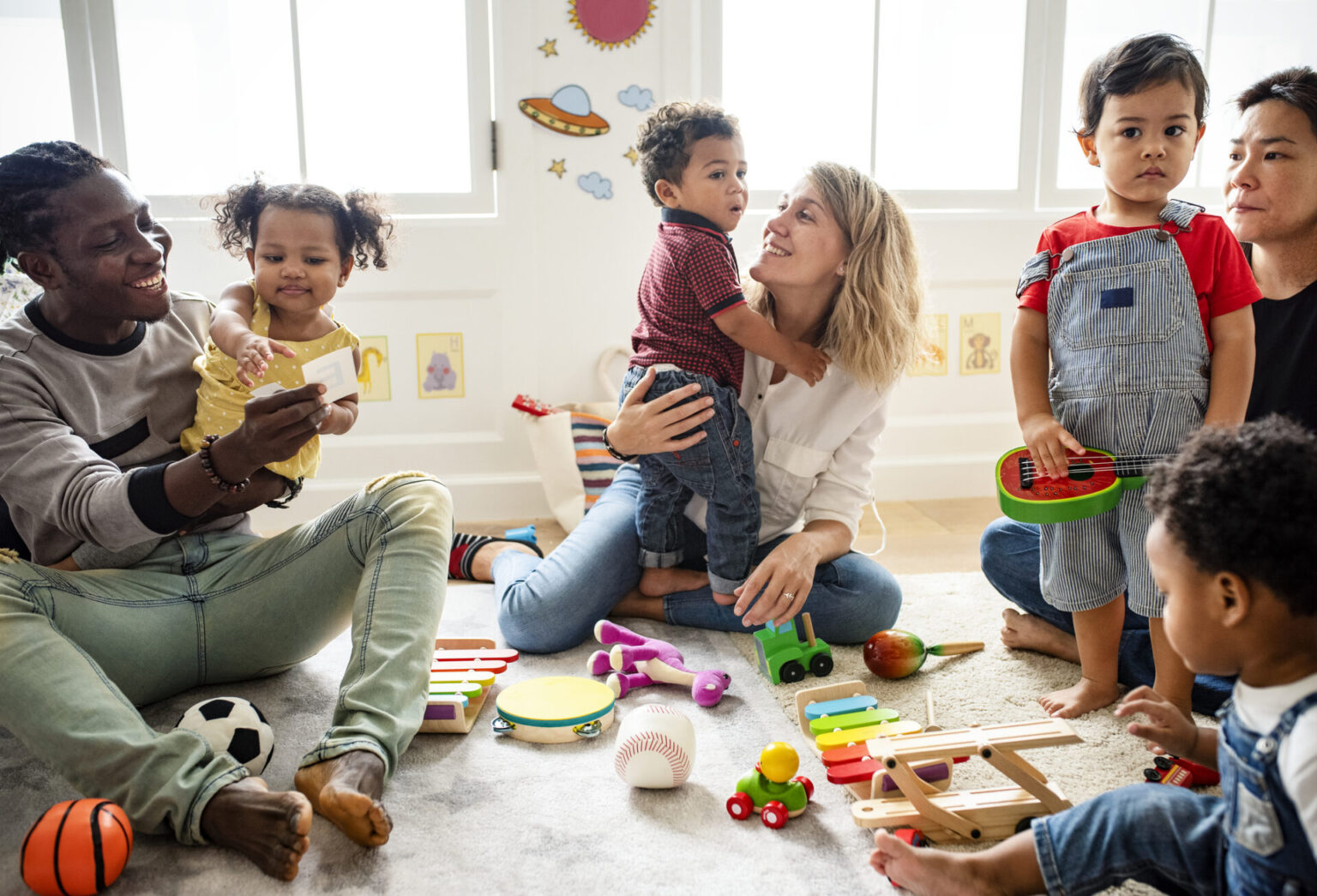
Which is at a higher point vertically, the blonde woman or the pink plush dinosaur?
the blonde woman

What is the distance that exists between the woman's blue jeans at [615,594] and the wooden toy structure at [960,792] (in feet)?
1.87

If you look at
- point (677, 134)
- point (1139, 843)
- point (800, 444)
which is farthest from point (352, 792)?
point (677, 134)

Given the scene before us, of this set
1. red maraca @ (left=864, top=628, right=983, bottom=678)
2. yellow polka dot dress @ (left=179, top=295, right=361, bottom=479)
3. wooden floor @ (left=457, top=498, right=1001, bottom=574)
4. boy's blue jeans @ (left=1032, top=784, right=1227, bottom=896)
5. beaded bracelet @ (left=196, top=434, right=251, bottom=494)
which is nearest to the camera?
boy's blue jeans @ (left=1032, top=784, right=1227, bottom=896)

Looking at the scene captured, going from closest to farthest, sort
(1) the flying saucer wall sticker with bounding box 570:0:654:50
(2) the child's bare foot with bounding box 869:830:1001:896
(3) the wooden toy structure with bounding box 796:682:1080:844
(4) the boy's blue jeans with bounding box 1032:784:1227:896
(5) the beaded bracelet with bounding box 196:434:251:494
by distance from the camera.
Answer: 1. (4) the boy's blue jeans with bounding box 1032:784:1227:896
2. (2) the child's bare foot with bounding box 869:830:1001:896
3. (3) the wooden toy structure with bounding box 796:682:1080:844
4. (5) the beaded bracelet with bounding box 196:434:251:494
5. (1) the flying saucer wall sticker with bounding box 570:0:654:50

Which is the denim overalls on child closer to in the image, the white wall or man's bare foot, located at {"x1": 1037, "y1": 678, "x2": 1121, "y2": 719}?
man's bare foot, located at {"x1": 1037, "y1": 678, "x2": 1121, "y2": 719}

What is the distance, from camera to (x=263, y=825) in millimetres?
1100

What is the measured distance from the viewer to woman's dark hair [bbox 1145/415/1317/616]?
32.5 inches

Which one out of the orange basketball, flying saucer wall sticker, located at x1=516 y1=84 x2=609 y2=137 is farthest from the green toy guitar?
flying saucer wall sticker, located at x1=516 y1=84 x2=609 y2=137

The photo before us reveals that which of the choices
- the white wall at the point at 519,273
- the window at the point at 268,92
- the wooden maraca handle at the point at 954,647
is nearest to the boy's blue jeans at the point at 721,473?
the wooden maraca handle at the point at 954,647

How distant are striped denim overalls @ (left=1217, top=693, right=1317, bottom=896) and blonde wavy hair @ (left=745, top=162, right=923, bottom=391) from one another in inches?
38.8

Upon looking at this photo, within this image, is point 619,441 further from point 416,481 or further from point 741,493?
point 416,481

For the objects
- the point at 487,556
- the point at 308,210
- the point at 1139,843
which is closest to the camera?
the point at 1139,843

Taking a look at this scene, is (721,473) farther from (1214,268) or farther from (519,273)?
(519,273)

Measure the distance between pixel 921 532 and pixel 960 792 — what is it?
1.58 meters
